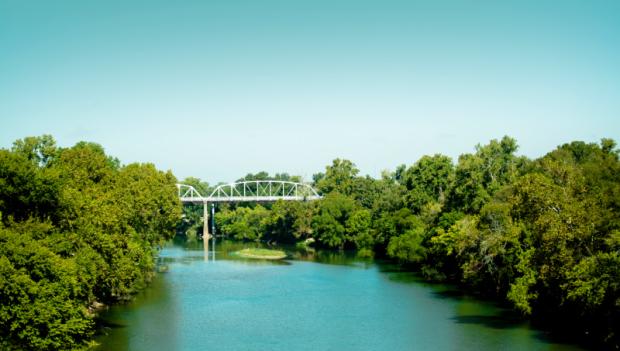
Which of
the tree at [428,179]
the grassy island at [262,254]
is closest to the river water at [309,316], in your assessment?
the tree at [428,179]

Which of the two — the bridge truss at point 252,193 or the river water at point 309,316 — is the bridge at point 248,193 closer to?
the bridge truss at point 252,193

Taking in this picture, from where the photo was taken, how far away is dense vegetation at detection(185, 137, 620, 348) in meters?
29.2

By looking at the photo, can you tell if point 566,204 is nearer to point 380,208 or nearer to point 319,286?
point 319,286

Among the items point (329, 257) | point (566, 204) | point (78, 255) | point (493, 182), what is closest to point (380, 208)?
point (329, 257)

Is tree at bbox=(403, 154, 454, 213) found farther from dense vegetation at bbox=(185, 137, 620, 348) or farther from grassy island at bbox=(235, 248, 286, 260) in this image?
grassy island at bbox=(235, 248, 286, 260)

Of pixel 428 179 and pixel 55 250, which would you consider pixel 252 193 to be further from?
pixel 55 250

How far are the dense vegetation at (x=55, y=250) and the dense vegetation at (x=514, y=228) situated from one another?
20.7 meters

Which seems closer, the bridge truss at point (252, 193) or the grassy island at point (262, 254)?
the grassy island at point (262, 254)

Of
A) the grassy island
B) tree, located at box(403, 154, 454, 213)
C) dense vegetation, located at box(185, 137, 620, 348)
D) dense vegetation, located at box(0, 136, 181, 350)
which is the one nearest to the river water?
dense vegetation, located at box(185, 137, 620, 348)

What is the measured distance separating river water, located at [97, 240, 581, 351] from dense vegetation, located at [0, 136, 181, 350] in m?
3.68

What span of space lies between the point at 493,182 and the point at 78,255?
34.7m

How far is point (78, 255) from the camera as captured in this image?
28.6 meters

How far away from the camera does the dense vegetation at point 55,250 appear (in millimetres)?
24328

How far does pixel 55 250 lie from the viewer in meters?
26.9
